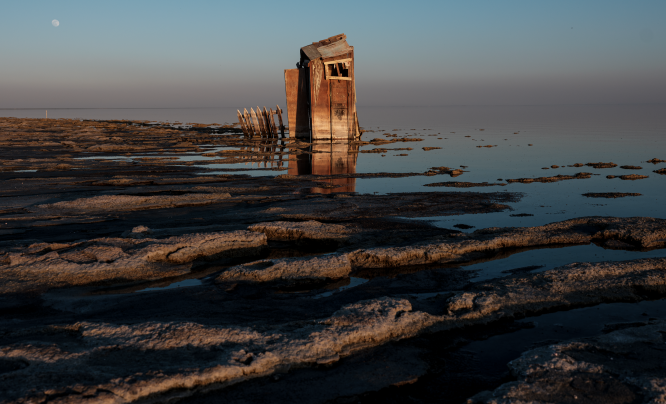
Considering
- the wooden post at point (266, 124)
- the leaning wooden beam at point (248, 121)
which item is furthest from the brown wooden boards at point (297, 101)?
the leaning wooden beam at point (248, 121)

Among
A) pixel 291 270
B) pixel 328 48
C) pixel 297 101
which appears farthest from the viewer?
pixel 297 101

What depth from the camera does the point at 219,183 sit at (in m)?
12.8

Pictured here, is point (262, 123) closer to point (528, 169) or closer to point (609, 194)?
point (528, 169)

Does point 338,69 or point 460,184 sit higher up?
point 338,69

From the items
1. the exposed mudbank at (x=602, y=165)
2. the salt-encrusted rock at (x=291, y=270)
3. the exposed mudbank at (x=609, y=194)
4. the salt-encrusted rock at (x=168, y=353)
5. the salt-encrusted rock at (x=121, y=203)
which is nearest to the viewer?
the salt-encrusted rock at (x=168, y=353)

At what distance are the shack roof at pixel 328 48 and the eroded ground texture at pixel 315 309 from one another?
1559cm

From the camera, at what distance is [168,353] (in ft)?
11.7

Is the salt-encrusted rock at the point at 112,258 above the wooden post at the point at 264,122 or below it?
below

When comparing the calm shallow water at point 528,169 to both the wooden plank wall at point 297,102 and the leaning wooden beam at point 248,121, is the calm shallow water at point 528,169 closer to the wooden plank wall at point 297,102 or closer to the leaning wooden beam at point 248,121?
the wooden plank wall at point 297,102

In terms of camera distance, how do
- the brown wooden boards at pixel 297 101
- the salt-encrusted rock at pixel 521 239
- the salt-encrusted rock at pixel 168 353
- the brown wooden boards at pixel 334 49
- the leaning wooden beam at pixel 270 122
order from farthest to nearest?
the leaning wooden beam at pixel 270 122 < the brown wooden boards at pixel 297 101 < the brown wooden boards at pixel 334 49 < the salt-encrusted rock at pixel 521 239 < the salt-encrusted rock at pixel 168 353

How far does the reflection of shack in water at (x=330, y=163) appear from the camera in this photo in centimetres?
1286

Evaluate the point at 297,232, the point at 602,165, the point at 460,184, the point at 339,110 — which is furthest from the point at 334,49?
the point at 297,232

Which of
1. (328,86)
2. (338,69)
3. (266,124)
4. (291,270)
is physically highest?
(338,69)

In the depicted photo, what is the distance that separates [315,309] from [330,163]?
13.3 metres
